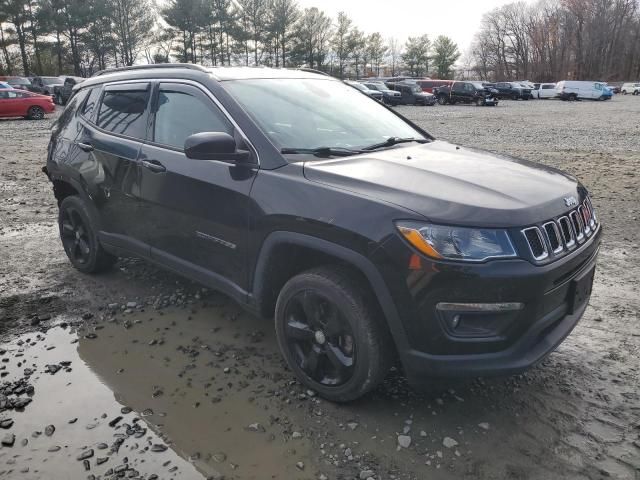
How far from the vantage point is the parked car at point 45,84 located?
33.2m

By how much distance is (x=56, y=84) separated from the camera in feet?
111

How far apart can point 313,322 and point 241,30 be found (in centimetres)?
6209

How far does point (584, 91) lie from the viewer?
147 ft

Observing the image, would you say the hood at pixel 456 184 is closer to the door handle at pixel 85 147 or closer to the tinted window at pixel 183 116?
the tinted window at pixel 183 116

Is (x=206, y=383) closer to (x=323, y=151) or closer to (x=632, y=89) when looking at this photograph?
(x=323, y=151)

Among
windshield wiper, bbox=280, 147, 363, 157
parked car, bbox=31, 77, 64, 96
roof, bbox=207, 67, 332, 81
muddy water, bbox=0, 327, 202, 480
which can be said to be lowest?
muddy water, bbox=0, 327, 202, 480

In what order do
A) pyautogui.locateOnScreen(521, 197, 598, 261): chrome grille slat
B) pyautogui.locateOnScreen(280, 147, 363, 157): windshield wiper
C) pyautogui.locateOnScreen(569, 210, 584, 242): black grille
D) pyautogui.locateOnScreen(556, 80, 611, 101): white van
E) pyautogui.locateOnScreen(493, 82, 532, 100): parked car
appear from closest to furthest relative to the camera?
pyautogui.locateOnScreen(521, 197, 598, 261): chrome grille slat < pyautogui.locateOnScreen(569, 210, 584, 242): black grille < pyautogui.locateOnScreen(280, 147, 363, 157): windshield wiper < pyautogui.locateOnScreen(556, 80, 611, 101): white van < pyautogui.locateOnScreen(493, 82, 532, 100): parked car

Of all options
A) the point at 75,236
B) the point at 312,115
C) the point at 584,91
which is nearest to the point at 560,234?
the point at 312,115

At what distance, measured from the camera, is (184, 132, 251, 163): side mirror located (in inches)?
118

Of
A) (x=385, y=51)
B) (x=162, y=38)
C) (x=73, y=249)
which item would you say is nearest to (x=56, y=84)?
(x=162, y=38)

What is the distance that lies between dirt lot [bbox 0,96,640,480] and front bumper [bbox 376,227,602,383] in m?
0.26

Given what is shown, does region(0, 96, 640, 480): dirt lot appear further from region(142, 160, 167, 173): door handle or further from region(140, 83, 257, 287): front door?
region(142, 160, 167, 173): door handle

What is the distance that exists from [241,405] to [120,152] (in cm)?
220

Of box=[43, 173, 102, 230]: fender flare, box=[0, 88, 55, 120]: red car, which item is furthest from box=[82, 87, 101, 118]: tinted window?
box=[0, 88, 55, 120]: red car
